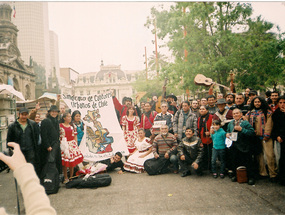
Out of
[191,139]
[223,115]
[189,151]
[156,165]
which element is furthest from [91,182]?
[223,115]

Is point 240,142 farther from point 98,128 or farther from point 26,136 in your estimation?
point 26,136

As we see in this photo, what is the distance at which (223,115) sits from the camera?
5.63m

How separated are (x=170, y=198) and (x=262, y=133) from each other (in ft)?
7.91

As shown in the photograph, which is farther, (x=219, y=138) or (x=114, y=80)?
(x=114, y=80)

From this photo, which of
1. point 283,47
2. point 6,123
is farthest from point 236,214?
point 6,123

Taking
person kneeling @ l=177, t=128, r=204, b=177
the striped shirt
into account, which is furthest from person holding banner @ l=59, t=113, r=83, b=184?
person kneeling @ l=177, t=128, r=204, b=177

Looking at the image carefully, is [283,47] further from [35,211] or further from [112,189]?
[35,211]

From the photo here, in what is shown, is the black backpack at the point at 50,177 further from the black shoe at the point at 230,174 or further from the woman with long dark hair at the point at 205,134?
the black shoe at the point at 230,174

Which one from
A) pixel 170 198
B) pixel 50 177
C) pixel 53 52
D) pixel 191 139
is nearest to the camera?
pixel 170 198

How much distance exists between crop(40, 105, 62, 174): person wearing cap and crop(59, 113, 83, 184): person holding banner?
0.44 feet

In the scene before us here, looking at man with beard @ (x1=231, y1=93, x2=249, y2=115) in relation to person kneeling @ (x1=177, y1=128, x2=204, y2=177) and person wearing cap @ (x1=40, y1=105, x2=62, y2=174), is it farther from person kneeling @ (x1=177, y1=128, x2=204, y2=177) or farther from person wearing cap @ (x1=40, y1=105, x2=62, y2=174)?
person wearing cap @ (x1=40, y1=105, x2=62, y2=174)

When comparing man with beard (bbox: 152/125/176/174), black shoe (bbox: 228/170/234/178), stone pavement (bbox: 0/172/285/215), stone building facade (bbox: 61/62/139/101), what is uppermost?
stone building facade (bbox: 61/62/139/101)

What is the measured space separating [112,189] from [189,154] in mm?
2082

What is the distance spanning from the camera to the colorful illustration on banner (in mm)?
5793
